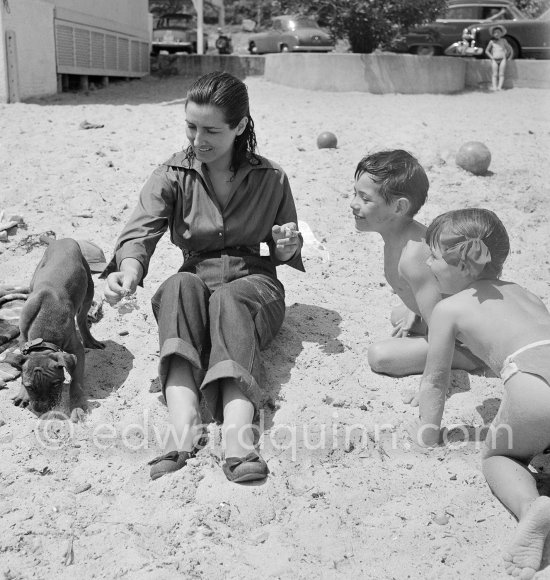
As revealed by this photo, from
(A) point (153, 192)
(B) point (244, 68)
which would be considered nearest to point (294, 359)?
(A) point (153, 192)

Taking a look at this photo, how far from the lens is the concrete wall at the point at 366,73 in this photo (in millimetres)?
9812

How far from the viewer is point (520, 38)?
1458cm

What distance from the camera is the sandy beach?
2.34 m

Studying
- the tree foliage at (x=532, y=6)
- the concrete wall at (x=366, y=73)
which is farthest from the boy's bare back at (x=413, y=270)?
the tree foliage at (x=532, y=6)

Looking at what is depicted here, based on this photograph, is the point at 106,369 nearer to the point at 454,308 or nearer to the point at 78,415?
the point at 78,415

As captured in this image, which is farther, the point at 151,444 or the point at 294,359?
the point at 294,359

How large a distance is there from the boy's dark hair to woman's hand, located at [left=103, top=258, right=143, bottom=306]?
3.81 feet

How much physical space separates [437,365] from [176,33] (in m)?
20.1

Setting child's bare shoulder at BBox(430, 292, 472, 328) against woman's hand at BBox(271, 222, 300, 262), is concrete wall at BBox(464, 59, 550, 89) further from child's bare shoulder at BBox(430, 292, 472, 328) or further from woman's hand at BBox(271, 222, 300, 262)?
child's bare shoulder at BBox(430, 292, 472, 328)

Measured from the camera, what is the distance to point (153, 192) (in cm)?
344

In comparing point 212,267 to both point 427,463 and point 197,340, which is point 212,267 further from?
point 427,463

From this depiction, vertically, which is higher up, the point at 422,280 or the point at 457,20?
the point at 457,20

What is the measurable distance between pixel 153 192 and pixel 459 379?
172 centimetres

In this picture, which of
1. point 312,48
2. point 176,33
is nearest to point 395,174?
point 312,48
